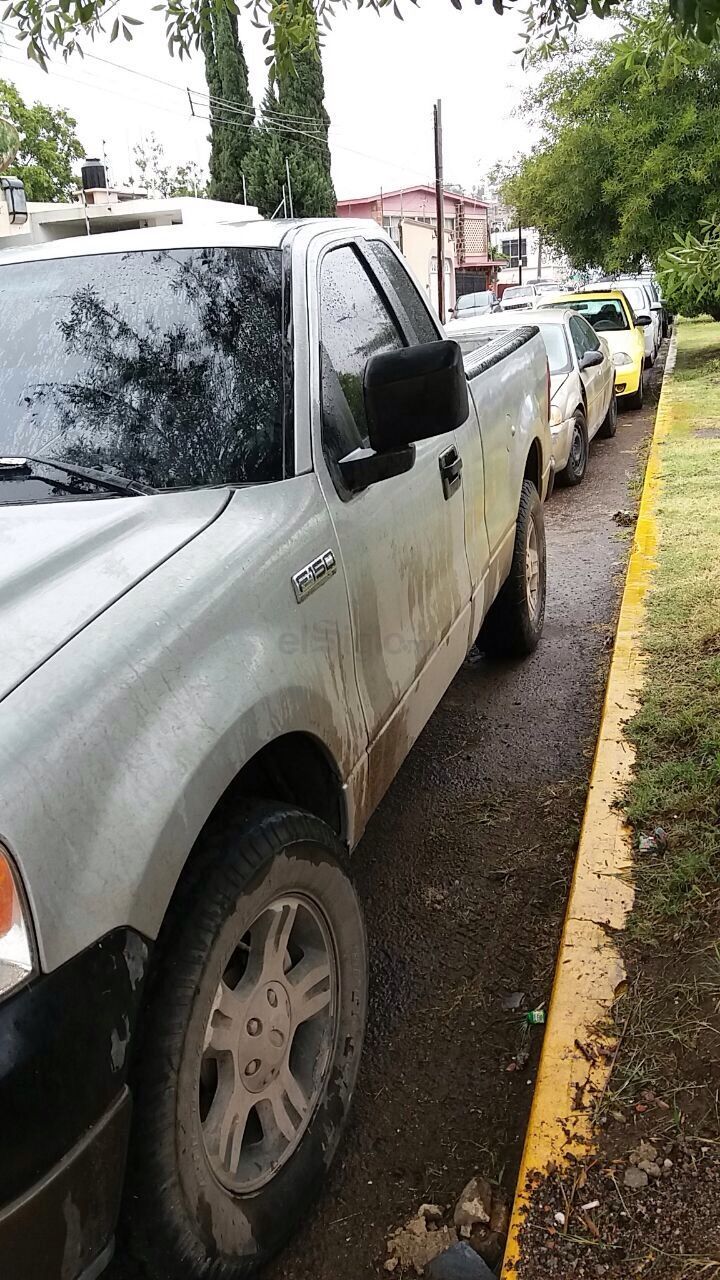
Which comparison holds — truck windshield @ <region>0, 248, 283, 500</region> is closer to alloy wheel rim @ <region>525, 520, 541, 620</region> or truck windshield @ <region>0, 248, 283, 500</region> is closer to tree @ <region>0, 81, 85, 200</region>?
alloy wheel rim @ <region>525, 520, 541, 620</region>

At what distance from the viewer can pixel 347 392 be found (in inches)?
114

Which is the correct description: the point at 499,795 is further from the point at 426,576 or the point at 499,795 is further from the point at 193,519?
the point at 193,519

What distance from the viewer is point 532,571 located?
5.21m

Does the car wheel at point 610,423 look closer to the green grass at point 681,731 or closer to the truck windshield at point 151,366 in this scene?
the green grass at point 681,731

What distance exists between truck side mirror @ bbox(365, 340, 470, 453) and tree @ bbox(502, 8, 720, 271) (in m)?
13.4

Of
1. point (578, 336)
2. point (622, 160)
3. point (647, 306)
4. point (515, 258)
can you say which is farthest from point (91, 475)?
point (515, 258)

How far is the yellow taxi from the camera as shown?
14094mm

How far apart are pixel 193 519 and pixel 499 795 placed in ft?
7.49

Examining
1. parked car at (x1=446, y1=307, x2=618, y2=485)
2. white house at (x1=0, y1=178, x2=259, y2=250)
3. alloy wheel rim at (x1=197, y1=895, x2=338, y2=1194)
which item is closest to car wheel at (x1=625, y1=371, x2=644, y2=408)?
parked car at (x1=446, y1=307, x2=618, y2=485)

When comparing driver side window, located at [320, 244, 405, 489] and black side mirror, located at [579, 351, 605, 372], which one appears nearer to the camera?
driver side window, located at [320, 244, 405, 489]

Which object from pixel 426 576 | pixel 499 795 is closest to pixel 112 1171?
pixel 426 576

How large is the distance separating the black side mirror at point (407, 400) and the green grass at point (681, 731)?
1.52 meters

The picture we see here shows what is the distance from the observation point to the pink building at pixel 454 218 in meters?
54.2

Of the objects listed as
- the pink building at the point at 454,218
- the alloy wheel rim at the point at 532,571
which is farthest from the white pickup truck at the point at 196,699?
the pink building at the point at 454,218
